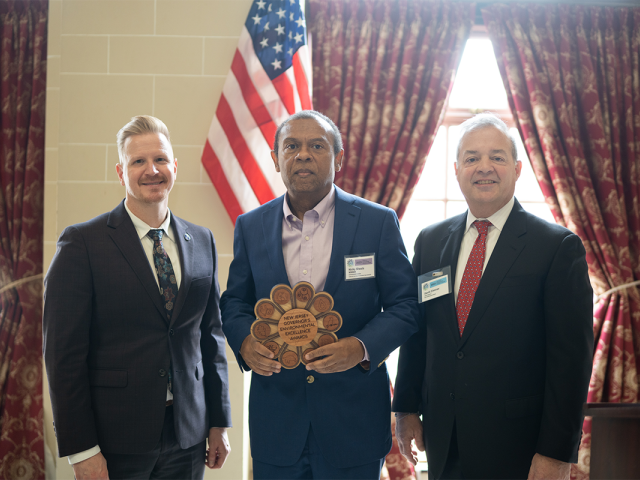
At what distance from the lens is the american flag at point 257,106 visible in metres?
2.74

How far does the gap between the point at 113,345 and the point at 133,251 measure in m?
0.34

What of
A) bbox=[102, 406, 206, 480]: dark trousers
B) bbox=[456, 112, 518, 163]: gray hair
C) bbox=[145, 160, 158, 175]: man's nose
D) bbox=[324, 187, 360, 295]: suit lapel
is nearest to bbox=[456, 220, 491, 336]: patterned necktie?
bbox=[456, 112, 518, 163]: gray hair

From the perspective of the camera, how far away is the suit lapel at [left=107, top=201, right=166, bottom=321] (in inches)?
63.9

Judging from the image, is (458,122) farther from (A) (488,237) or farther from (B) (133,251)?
(B) (133,251)

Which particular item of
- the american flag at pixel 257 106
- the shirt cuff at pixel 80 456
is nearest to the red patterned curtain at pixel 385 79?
the american flag at pixel 257 106

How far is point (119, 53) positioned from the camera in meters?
2.91

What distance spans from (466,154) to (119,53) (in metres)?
2.35

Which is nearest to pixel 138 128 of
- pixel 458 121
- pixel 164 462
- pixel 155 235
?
pixel 155 235

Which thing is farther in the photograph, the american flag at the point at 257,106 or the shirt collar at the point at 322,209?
the american flag at the point at 257,106

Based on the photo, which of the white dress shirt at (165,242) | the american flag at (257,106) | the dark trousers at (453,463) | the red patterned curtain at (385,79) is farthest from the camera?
the red patterned curtain at (385,79)

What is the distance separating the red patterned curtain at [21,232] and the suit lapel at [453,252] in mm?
2802

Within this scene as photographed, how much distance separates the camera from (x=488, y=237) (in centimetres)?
173

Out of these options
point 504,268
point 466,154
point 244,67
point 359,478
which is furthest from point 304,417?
point 244,67

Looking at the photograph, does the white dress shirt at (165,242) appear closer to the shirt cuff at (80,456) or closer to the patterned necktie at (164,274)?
the patterned necktie at (164,274)
